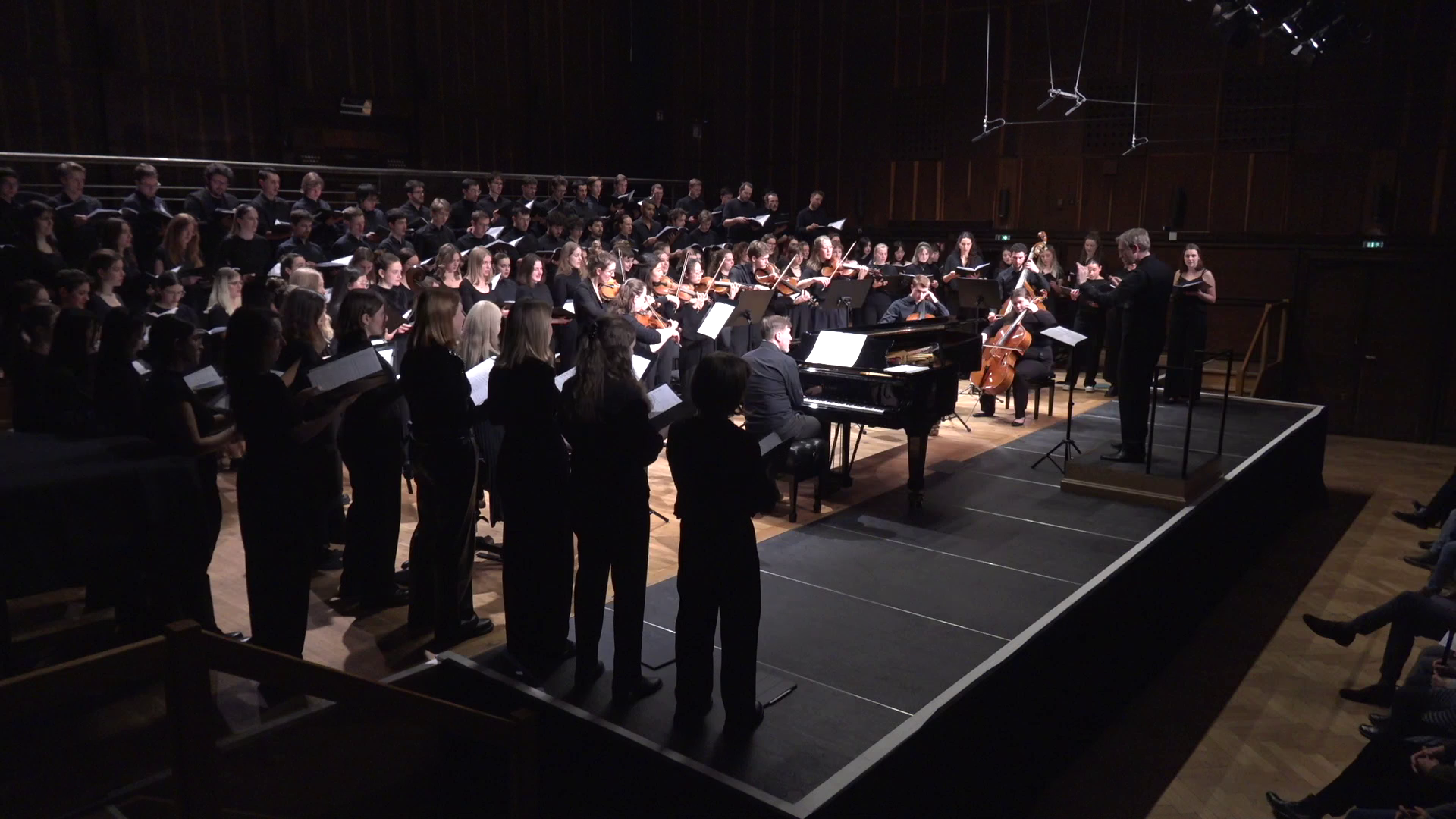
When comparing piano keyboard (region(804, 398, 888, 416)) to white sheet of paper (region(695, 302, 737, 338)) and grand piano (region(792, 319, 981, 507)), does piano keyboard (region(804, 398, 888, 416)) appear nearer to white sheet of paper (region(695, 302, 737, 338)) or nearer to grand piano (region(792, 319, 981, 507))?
grand piano (region(792, 319, 981, 507))

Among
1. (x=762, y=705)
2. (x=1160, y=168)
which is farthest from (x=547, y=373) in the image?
(x=1160, y=168)

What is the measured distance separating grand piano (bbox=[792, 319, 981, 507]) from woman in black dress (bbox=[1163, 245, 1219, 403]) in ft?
12.1

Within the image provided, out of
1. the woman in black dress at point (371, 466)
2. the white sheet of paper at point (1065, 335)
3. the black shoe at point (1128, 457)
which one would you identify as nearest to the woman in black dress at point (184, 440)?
the woman in black dress at point (371, 466)

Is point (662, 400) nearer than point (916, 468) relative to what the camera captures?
Yes

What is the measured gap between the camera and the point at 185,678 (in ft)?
7.42

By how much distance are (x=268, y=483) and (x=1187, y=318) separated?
8757 millimetres

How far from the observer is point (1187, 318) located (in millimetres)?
9914

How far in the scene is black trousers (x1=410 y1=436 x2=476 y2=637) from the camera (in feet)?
14.6

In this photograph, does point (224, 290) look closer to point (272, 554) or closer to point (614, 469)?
point (272, 554)

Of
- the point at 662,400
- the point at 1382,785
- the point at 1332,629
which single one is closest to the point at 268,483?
the point at 662,400

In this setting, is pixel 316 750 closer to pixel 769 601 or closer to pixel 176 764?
pixel 176 764

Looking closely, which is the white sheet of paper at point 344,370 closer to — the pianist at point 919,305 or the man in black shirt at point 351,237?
the man in black shirt at point 351,237

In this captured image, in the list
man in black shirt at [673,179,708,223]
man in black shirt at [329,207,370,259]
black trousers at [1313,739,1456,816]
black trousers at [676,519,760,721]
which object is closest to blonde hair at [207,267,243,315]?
man in black shirt at [329,207,370,259]

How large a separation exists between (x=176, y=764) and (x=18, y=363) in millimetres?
3403
